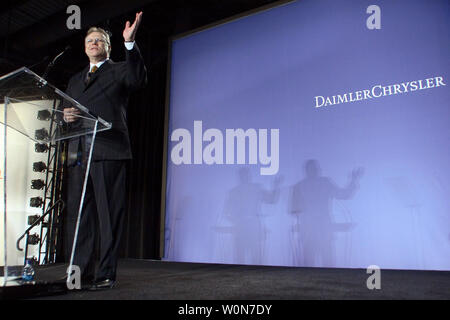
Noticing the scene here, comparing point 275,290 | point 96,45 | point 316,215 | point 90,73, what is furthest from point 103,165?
point 316,215

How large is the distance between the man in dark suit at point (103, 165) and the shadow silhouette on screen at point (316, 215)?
2378mm

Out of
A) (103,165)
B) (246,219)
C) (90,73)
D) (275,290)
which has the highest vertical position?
(90,73)

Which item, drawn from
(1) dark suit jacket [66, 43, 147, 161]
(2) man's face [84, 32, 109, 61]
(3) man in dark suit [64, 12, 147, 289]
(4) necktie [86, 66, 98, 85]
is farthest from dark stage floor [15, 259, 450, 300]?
(2) man's face [84, 32, 109, 61]

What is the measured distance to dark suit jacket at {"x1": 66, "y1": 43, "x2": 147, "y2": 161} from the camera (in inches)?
79.4

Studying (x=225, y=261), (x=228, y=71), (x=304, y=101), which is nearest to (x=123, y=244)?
(x=225, y=261)

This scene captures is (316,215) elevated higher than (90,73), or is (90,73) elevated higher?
(90,73)

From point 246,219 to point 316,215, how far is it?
0.79 m

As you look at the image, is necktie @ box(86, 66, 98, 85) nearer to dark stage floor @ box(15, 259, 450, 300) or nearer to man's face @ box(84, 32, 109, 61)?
man's face @ box(84, 32, 109, 61)

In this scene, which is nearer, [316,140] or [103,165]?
[103,165]

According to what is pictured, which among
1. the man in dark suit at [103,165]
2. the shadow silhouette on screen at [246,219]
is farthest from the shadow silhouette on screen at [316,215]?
the man in dark suit at [103,165]

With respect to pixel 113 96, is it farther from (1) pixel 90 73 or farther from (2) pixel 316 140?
(2) pixel 316 140

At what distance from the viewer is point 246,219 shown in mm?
4367

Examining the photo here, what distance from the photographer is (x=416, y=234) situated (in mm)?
3496
